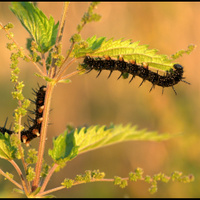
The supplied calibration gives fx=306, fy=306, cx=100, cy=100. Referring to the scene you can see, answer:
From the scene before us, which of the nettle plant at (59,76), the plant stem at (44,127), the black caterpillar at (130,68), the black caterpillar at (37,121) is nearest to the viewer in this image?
the nettle plant at (59,76)

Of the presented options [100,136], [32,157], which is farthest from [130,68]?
[32,157]

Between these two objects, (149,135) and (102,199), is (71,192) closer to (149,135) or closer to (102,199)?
(102,199)

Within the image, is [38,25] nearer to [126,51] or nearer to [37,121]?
[126,51]

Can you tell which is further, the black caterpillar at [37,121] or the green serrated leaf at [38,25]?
the black caterpillar at [37,121]

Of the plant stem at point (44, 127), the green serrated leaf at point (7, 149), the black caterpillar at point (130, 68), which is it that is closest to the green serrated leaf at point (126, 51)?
the black caterpillar at point (130, 68)

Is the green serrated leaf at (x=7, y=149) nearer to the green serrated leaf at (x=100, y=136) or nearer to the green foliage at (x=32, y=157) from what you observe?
the green foliage at (x=32, y=157)

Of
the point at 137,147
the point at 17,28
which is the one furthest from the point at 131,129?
the point at 17,28

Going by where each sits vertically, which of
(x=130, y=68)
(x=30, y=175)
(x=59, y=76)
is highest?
(x=130, y=68)

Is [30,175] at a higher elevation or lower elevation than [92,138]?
lower
